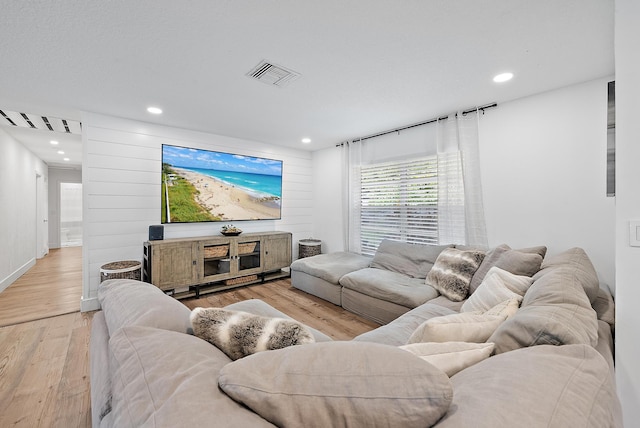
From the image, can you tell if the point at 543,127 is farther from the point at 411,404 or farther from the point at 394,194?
the point at 411,404

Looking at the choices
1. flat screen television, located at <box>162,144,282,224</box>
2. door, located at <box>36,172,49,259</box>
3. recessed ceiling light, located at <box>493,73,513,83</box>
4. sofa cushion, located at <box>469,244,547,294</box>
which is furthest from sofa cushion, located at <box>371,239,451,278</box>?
door, located at <box>36,172,49,259</box>

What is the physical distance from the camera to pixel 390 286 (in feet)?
9.00

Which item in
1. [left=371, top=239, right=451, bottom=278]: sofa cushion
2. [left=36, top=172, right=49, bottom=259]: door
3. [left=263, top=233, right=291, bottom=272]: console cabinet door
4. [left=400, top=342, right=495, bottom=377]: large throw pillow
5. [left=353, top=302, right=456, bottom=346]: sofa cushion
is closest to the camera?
[left=400, top=342, right=495, bottom=377]: large throw pillow

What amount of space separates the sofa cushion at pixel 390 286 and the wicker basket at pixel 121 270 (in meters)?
2.48

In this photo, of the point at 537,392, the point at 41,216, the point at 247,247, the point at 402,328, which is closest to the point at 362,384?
the point at 537,392

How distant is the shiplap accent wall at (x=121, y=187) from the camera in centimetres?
321

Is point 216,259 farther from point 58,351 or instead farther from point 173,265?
point 58,351

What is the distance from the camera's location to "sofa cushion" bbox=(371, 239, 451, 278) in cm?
315

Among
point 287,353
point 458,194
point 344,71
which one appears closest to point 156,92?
point 344,71

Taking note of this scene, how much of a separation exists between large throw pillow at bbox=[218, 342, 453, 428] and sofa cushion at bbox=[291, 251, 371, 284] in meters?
2.70

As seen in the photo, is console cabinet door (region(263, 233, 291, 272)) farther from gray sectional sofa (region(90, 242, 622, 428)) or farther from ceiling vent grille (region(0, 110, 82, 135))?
gray sectional sofa (region(90, 242, 622, 428))

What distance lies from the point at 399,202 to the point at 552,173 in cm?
173

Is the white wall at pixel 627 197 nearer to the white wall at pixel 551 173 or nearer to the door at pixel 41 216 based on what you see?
the white wall at pixel 551 173

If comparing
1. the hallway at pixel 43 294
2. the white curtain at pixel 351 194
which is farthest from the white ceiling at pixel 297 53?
the hallway at pixel 43 294
